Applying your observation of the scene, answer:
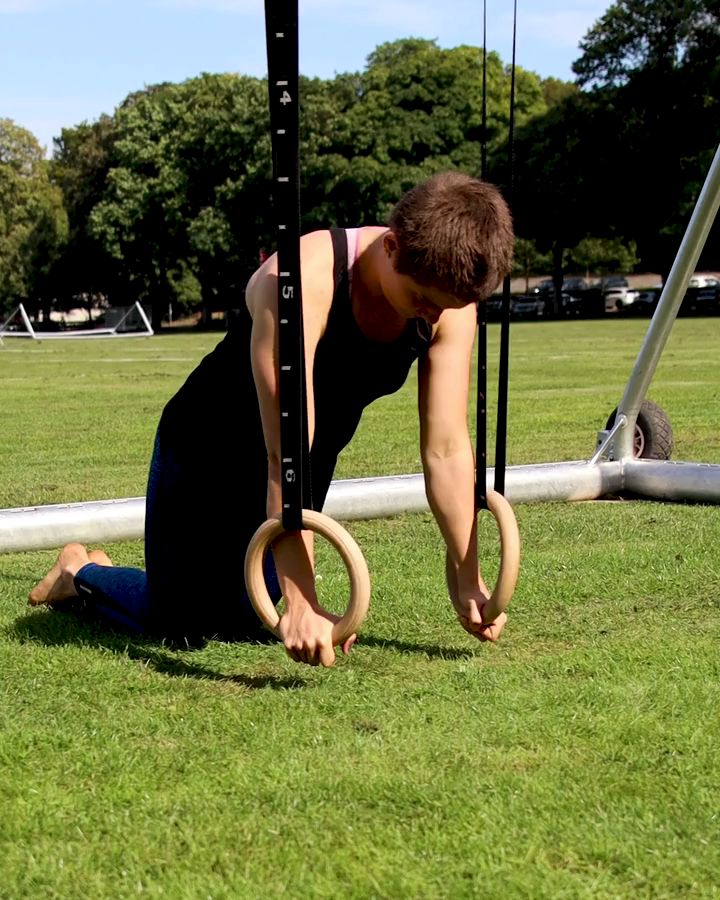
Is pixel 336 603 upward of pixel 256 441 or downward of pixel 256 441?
downward

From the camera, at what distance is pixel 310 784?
359 cm

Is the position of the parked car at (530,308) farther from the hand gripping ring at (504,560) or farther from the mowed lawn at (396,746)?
the hand gripping ring at (504,560)

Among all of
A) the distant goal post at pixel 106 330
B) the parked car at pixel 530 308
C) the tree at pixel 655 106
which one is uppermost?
the tree at pixel 655 106

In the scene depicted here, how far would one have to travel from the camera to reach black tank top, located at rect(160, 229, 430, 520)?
14.0 ft

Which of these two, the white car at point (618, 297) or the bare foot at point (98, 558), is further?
the white car at point (618, 297)

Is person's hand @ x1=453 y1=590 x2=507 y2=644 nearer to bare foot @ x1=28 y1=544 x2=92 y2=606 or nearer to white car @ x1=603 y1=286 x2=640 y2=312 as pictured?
bare foot @ x1=28 y1=544 x2=92 y2=606

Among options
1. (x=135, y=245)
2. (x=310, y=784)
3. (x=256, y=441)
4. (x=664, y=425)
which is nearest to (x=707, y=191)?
(x=664, y=425)

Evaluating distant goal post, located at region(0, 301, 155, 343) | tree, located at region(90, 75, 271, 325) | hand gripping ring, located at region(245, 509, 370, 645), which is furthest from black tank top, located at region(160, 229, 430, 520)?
tree, located at region(90, 75, 271, 325)

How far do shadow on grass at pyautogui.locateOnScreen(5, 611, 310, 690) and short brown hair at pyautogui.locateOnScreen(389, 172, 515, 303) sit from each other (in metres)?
1.57

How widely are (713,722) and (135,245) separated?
214 ft

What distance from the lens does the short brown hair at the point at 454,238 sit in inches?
146

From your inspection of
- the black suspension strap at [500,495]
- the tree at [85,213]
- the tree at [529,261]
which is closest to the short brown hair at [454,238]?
the black suspension strap at [500,495]

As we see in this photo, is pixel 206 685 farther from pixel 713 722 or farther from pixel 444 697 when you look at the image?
pixel 713 722

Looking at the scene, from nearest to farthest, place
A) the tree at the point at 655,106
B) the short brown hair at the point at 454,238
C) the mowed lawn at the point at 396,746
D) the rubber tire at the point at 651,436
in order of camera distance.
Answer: the mowed lawn at the point at 396,746 < the short brown hair at the point at 454,238 < the rubber tire at the point at 651,436 < the tree at the point at 655,106
